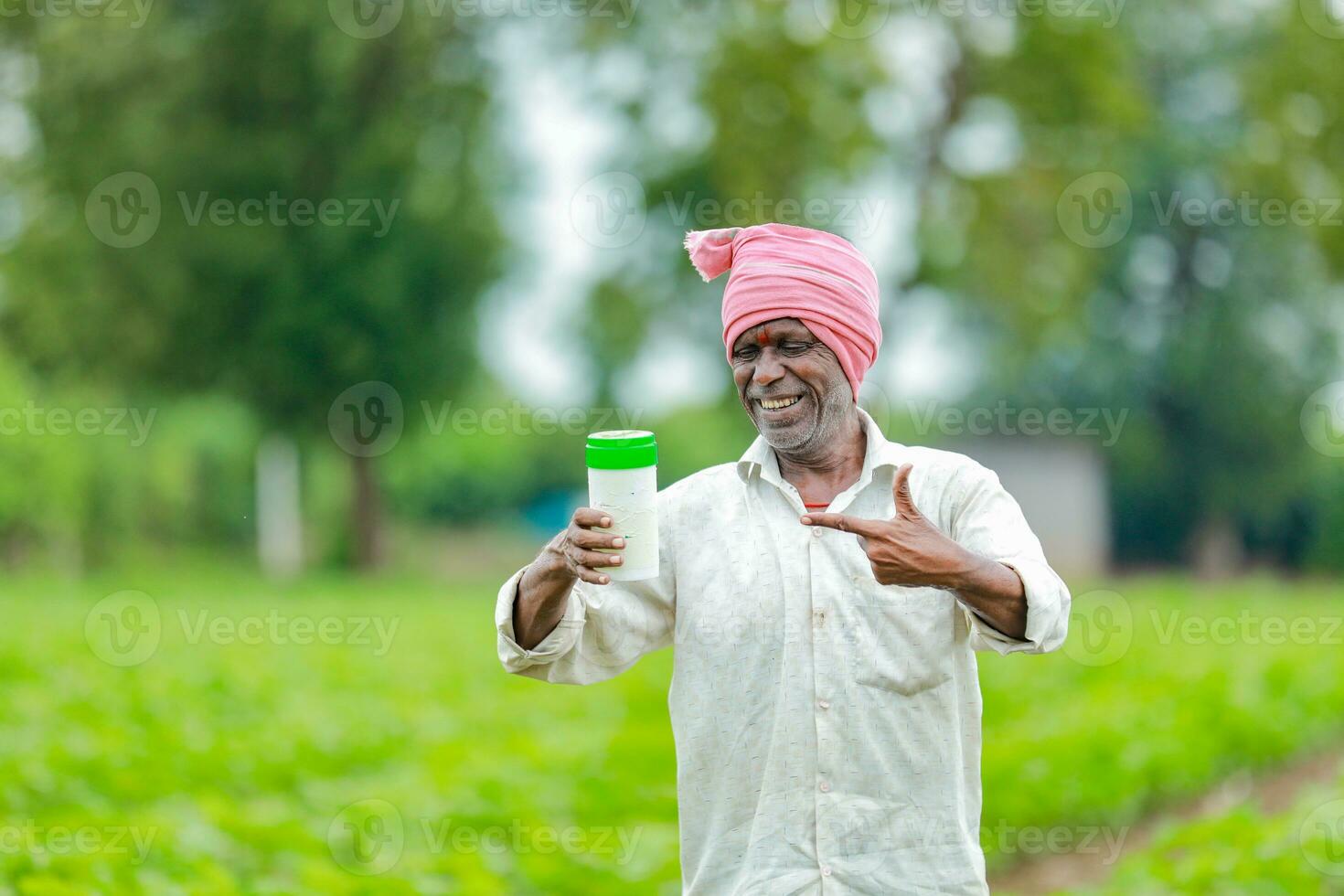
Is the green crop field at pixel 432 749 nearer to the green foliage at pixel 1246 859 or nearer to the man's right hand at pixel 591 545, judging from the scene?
the green foliage at pixel 1246 859

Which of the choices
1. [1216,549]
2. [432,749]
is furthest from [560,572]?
[1216,549]

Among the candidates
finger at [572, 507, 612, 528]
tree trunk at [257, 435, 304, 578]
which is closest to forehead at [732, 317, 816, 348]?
finger at [572, 507, 612, 528]

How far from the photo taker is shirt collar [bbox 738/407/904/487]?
2914mm

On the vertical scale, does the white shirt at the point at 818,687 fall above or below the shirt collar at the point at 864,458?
below

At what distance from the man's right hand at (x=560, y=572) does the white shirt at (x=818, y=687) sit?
0.08 ft

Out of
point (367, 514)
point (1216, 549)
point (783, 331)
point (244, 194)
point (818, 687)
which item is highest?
point (244, 194)

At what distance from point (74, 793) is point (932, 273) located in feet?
58.9

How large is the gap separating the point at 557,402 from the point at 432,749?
54.4ft

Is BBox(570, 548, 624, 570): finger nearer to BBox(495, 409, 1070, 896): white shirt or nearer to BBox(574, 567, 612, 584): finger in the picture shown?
BBox(574, 567, 612, 584): finger

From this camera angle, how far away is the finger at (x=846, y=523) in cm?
252

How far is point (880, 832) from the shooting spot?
278 centimetres

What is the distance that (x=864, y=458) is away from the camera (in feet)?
9.82

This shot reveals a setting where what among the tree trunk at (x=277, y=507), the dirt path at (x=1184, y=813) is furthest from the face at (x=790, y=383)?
the tree trunk at (x=277, y=507)

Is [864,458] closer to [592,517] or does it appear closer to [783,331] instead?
[783,331]
